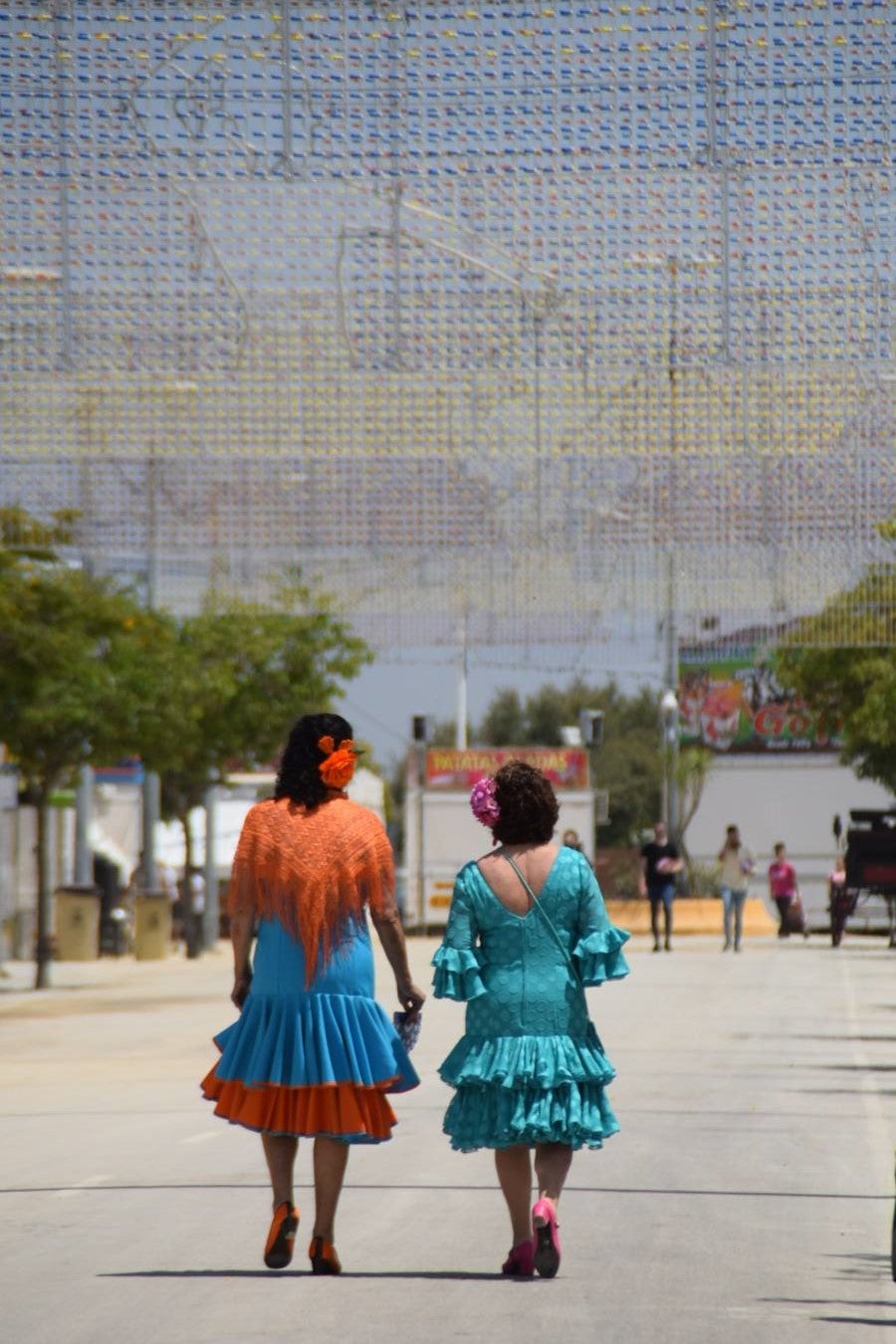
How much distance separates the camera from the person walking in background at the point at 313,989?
28.6 ft

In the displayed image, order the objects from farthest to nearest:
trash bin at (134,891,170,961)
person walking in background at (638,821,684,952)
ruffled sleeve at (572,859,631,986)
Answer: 1. trash bin at (134,891,170,961)
2. person walking in background at (638,821,684,952)
3. ruffled sleeve at (572,859,631,986)

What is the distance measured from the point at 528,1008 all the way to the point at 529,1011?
0.01 metres

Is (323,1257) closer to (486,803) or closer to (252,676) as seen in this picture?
Answer: (486,803)

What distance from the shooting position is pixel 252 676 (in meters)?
42.4

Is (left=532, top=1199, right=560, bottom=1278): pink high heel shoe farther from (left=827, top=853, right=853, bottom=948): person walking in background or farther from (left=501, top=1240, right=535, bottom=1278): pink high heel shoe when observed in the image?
(left=827, top=853, right=853, bottom=948): person walking in background

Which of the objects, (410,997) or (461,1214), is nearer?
(410,997)

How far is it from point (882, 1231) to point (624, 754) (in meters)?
92.0

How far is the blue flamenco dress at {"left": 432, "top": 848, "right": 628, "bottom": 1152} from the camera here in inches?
341

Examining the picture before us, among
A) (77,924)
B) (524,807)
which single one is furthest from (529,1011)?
(77,924)

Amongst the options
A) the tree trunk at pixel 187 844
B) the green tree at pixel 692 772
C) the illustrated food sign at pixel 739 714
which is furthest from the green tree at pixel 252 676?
the illustrated food sign at pixel 739 714

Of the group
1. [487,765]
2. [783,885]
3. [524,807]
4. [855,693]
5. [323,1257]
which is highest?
[855,693]

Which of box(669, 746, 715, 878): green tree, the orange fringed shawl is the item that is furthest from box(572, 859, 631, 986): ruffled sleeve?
box(669, 746, 715, 878): green tree

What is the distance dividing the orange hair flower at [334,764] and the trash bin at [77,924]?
31340 millimetres

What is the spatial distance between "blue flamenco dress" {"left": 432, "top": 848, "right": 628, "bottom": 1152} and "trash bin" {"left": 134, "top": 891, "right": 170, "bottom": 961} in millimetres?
31893
